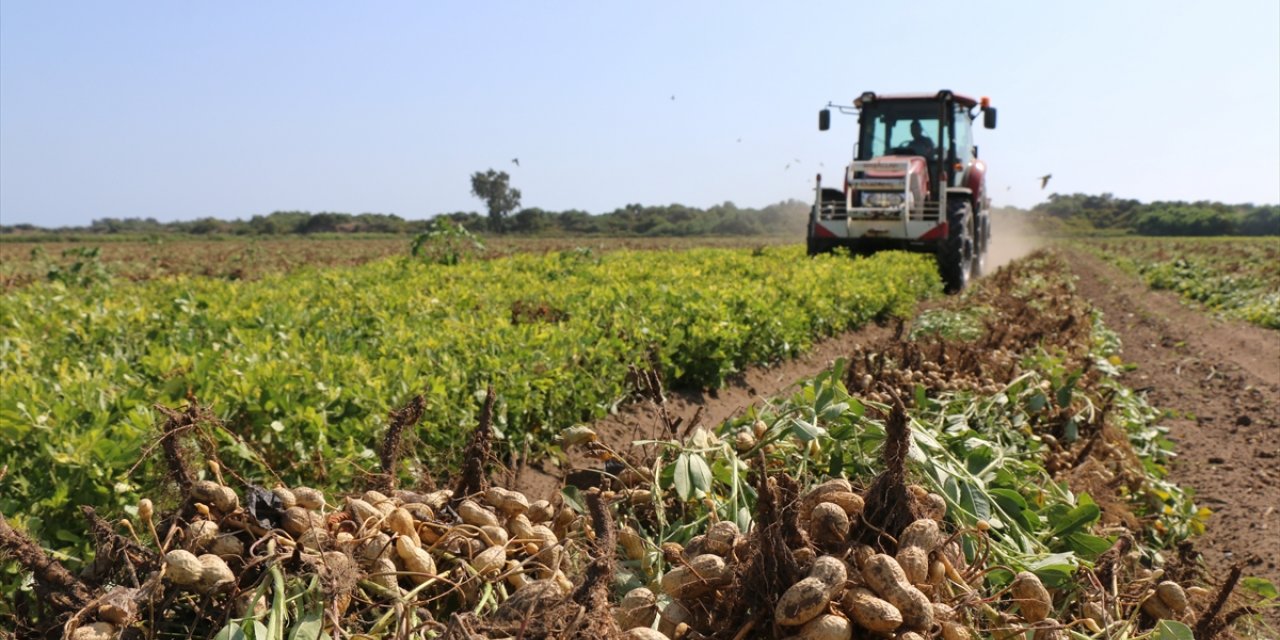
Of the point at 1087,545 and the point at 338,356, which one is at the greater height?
the point at 338,356

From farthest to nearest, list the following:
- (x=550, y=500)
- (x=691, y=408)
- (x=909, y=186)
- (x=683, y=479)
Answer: (x=909, y=186), (x=691, y=408), (x=550, y=500), (x=683, y=479)

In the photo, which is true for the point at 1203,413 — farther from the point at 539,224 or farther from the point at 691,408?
the point at 539,224

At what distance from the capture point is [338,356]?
4555 millimetres

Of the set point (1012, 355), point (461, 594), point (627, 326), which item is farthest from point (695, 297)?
point (461, 594)

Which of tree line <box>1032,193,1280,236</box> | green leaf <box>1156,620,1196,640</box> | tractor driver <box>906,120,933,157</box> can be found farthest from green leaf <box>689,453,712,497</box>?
tree line <box>1032,193,1280,236</box>

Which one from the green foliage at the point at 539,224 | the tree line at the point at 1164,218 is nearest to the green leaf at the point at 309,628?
the green foliage at the point at 539,224

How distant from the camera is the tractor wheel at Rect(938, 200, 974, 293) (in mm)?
14422

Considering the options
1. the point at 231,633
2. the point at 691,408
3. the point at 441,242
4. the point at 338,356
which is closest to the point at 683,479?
the point at 231,633

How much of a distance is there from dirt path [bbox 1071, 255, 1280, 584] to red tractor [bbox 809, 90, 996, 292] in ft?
9.52

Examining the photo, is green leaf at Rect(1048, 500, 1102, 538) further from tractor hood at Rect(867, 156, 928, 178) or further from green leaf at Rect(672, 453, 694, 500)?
tractor hood at Rect(867, 156, 928, 178)

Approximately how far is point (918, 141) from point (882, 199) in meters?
2.51

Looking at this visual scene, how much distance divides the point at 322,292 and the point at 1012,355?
19.6 feet

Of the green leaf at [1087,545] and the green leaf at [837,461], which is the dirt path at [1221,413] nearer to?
the green leaf at [1087,545]

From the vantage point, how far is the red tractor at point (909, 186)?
563 inches
